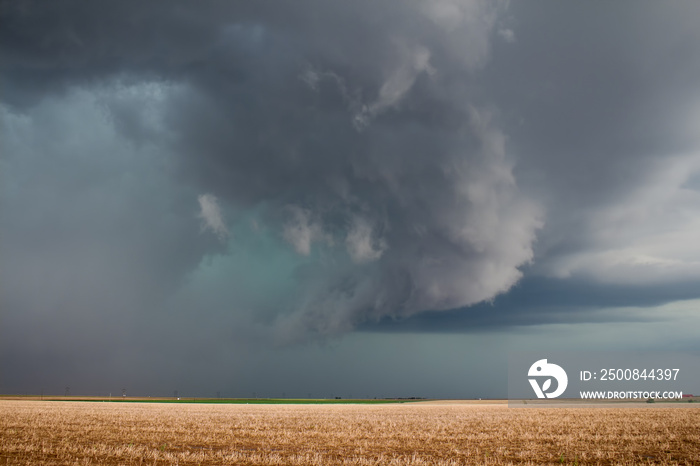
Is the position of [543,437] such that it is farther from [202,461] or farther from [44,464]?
[44,464]

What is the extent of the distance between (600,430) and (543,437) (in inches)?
409

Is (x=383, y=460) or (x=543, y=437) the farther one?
(x=543, y=437)

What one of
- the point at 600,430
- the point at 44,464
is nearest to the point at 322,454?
the point at 44,464

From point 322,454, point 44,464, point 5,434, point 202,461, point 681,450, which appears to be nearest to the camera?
point 44,464

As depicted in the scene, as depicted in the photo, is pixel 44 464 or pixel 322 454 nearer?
pixel 44 464

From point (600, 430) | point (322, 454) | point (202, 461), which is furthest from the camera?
point (600, 430)

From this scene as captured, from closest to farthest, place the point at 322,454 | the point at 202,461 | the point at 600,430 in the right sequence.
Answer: the point at 202,461 < the point at 322,454 < the point at 600,430

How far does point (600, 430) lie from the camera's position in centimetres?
4384

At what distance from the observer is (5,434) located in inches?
1405

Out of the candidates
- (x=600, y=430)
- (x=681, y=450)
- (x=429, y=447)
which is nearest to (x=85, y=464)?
(x=429, y=447)

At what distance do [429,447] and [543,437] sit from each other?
12360mm

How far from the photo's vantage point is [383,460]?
2547cm

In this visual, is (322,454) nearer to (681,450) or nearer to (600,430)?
(681,450)

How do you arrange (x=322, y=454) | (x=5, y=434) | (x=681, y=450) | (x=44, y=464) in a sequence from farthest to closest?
1. (x=5, y=434)
2. (x=681, y=450)
3. (x=322, y=454)
4. (x=44, y=464)
